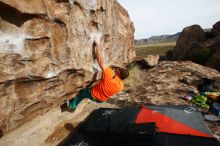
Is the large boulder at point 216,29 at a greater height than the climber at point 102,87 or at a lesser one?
greater

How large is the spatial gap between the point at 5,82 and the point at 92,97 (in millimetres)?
3415

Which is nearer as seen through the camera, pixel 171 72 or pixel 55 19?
pixel 55 19

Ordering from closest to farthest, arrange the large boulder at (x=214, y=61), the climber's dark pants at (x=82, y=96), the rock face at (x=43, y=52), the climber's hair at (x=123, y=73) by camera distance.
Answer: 1. the rock face at (x=43, y=52)
2. the climber's dark pants at (x=82, y=96)
3. the climber's hair at (x=123, y=73)
4. the large boulder at (x=214, y=61)

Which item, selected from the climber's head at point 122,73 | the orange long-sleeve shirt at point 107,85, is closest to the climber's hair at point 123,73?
the climber's head at point 122,73

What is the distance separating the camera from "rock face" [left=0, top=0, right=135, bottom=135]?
4.84 meters

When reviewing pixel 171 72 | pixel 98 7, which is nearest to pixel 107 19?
pixel 98 7

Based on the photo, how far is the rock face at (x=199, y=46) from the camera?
68.9 ft

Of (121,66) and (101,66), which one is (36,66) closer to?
(101,66)

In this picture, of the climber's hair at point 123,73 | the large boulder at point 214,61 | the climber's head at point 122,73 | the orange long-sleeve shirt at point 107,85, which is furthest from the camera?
the large boulder at point 214,61

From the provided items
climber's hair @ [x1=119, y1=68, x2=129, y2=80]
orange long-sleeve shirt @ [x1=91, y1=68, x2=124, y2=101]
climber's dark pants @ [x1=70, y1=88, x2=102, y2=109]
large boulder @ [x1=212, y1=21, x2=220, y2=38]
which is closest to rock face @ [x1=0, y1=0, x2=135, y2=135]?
climber's dark pants @ [x1=70, y1=88, x2=102, y2=109]

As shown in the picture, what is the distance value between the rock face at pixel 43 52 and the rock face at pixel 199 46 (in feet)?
49.7

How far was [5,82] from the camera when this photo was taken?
15.8 feet

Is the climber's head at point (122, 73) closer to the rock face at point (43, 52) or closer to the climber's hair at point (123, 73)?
the climber's hair at point (123, 73)

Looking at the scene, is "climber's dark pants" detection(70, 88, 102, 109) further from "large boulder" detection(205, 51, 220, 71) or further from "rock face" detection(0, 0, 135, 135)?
"large boulder" detection(205, 51, 220, 71)
